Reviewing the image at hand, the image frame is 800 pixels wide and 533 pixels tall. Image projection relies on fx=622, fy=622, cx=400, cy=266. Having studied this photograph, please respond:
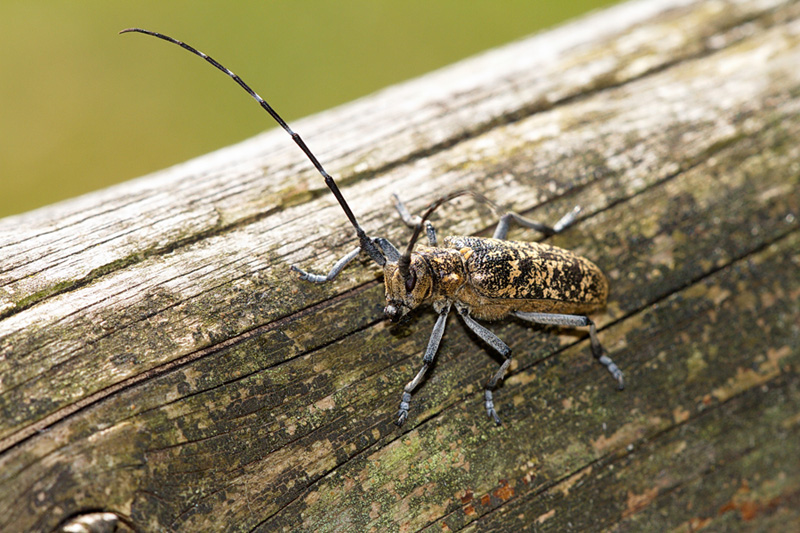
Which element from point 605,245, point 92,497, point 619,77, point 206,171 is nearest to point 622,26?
point 619,77

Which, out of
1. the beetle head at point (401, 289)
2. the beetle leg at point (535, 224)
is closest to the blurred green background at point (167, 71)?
the beetle leg at point (535, 224)

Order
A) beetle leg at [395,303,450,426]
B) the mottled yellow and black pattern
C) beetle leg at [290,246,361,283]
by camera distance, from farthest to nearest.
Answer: the mottled yellow and black pattern < beetle leg at [290,246,361,283] < beetle leg at [395,303,450,426]

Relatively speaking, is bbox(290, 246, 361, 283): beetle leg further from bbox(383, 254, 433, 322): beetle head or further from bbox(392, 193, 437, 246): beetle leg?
bbox(392, 193, 437, 246): beetle leg

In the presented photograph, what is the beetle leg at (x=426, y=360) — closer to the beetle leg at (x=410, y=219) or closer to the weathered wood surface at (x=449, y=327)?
the weathered wood surface at (x=449, y=327)

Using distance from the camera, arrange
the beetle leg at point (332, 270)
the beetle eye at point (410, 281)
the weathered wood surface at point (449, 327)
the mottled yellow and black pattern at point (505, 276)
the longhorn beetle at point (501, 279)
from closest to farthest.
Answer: the weathered wood surface at point (449, 327), the beetle leg at point (332, 270), the beetle eye at point (410, 281), the longhorn beetle at point (501, 279), the mottled yellow and black pattern at point (505, 276)

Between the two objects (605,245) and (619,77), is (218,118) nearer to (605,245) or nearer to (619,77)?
(619,77)

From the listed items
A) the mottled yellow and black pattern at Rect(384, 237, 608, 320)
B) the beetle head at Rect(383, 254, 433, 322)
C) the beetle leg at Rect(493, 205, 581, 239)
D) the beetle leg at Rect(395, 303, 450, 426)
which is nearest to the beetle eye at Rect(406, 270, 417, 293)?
the beetle head at Rect(383, 254, 433, 322)
